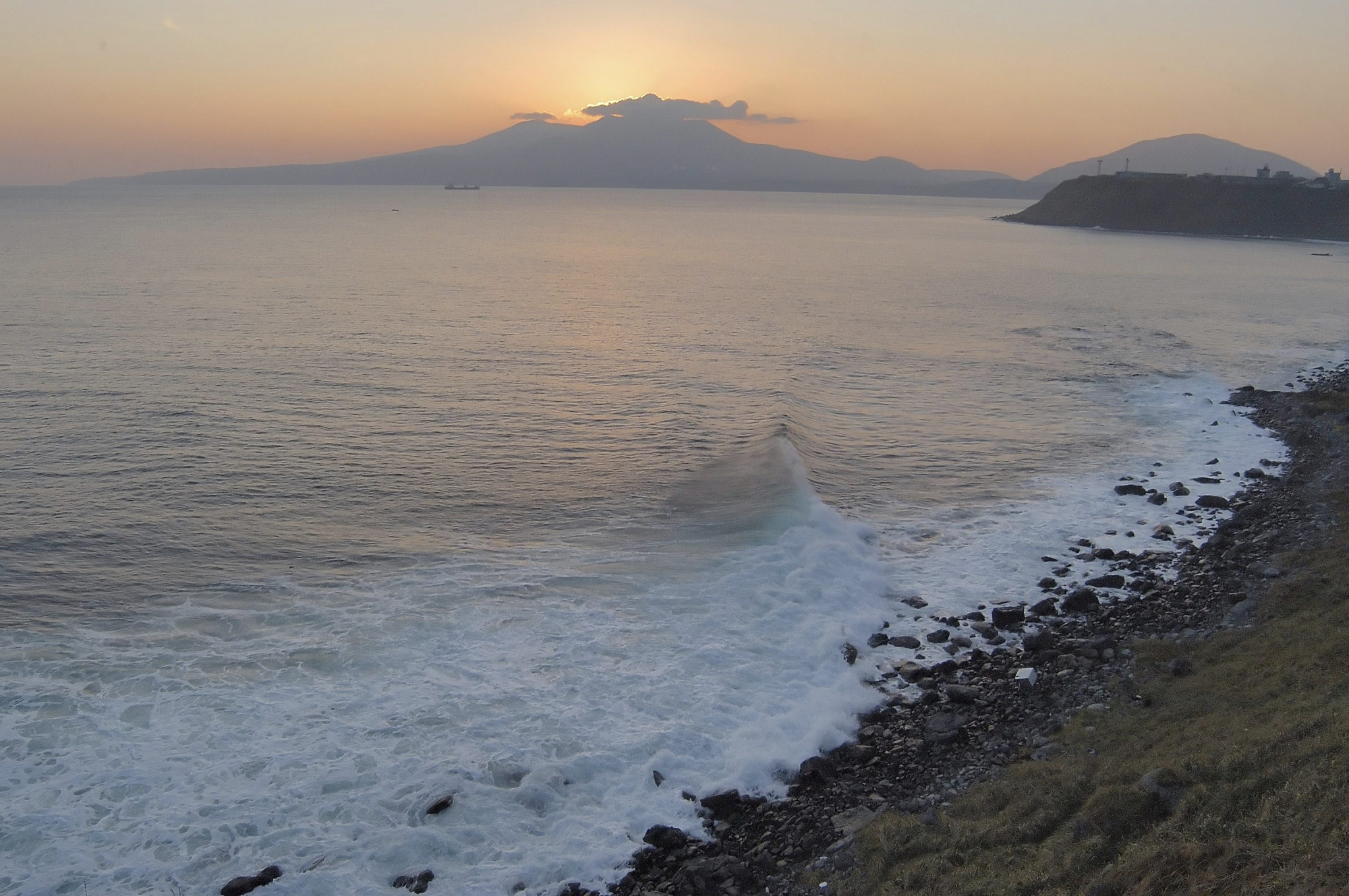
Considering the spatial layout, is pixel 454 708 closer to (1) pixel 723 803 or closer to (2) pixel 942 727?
(1) pixel 723 803

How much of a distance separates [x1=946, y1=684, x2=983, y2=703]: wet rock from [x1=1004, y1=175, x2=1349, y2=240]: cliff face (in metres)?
160

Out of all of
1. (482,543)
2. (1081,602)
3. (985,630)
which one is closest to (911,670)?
(985,630)

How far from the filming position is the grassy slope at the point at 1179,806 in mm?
6871

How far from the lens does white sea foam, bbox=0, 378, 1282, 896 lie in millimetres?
9562

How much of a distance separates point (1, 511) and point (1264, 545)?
24.7 metres

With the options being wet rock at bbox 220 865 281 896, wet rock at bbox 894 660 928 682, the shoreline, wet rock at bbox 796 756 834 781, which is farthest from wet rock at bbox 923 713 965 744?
wet rock at bbox 220 865 281 896

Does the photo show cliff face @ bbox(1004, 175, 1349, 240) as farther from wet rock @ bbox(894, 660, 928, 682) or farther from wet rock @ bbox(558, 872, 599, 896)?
wet rock @ bbox(558, 872, 599, 896)

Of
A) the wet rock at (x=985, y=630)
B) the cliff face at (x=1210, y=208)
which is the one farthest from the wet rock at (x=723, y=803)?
the cliff face at (x=1210, y=208)

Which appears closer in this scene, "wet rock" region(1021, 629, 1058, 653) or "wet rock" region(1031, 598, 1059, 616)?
"wet rock" region(1021, 629, 1058, 653)

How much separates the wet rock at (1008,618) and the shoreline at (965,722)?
0.15 feet

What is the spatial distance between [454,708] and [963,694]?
6.82 metres

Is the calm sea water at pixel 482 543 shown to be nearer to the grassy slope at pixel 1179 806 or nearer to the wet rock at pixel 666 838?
the wet rock at pixel 666 838

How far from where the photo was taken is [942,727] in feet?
36.3

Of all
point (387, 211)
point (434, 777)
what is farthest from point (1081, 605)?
point (387, 211)
